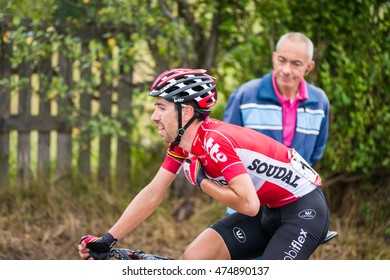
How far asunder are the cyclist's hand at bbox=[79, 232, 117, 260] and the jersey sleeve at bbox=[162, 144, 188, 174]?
0.52m

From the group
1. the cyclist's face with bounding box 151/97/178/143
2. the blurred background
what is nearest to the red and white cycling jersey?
the cyclist's face with bounding box 151/97/178/143

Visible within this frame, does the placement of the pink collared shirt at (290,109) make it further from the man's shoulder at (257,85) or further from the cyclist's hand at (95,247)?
the cyclist's hand at (95,247)

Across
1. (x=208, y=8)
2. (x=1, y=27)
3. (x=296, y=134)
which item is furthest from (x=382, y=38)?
(x=1, y=27)

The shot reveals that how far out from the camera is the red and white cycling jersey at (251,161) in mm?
3898

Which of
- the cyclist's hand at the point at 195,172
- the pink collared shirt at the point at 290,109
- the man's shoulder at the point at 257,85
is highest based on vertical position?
the man's shoulder at the point at 257,85

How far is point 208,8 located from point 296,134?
263 cm

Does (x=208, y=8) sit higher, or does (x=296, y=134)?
(x=208, y=8)

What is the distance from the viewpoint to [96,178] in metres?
8.41

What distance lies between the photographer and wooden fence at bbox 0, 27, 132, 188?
824cm

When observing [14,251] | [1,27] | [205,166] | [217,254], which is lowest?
[14,251]

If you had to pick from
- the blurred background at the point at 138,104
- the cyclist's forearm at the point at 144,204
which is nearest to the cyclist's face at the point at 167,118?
the cyclist's forearm at the point at 144,204

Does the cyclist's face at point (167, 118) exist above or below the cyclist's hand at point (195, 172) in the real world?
above

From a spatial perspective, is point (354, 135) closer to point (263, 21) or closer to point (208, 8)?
point (263, 21)

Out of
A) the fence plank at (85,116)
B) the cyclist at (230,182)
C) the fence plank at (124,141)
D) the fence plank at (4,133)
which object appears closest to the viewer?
the cyclist at (230,182)
